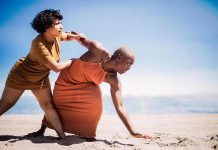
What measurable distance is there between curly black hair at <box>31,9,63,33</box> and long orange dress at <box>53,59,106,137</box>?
73 centimetres

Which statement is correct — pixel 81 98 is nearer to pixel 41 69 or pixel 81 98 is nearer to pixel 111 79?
pixel 111 79

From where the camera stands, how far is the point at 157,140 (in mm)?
4102

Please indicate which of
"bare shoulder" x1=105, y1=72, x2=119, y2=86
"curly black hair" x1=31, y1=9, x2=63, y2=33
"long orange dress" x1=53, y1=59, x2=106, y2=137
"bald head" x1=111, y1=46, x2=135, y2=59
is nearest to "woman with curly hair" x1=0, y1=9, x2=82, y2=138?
"curly black hair" x1=31, y1=9, x2=63, y2=33

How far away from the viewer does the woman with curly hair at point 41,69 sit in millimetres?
3811

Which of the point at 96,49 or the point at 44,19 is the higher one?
the point at 44,19

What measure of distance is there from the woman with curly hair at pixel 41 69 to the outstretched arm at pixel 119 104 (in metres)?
0.76

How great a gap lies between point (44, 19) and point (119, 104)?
5.55 ft

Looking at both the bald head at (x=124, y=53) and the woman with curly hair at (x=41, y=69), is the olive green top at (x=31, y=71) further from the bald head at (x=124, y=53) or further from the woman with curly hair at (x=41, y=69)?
the bald head at (x=124, y=53)

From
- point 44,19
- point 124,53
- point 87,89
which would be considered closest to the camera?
point 44,19

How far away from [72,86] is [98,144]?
1002mm

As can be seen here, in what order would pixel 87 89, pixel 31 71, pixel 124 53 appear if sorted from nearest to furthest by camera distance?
pixel 31 71 → pixel 124 53 → pixel 87 89

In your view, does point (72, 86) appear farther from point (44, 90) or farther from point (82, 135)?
A: point (82, 135)

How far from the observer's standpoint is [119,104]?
4.16 m

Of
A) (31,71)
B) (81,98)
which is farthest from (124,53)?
(31,71)
